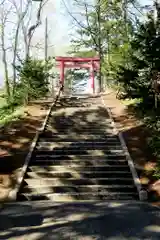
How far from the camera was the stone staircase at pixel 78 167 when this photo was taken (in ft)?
29.1

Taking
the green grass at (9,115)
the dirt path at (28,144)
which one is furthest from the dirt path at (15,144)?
the green grass at (9,115)

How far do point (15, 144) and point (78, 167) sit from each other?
2676 mm

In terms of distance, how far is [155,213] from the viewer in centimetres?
719

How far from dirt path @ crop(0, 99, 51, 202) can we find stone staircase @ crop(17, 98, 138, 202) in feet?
1.15

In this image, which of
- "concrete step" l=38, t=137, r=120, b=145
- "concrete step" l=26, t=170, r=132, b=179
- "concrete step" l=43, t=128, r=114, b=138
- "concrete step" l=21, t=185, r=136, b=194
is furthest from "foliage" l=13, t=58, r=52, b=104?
"concrete step" l=21, t=185, r=136, b=194

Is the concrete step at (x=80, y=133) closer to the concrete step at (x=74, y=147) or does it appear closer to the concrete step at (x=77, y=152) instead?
the concrete step at (x=74, y=147)

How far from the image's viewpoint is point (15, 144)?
476 inches

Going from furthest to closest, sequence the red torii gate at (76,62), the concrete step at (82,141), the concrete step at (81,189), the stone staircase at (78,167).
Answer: the red torii gate at (76,62)
the concrete step at (82,141)
the concrete step at (81,189)
the stone staircase at (78,167)

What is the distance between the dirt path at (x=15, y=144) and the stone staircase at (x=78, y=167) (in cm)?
35

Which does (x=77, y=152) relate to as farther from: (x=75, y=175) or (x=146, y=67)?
(x=146, y=67)

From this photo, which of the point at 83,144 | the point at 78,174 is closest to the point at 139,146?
the point at 83,144

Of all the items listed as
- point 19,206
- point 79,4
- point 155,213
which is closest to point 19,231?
point 19,206

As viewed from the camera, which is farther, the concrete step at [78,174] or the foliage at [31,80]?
the foliage at [31,80]

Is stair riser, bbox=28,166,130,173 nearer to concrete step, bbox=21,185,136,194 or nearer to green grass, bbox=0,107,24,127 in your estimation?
concrete step, bbox=21,185,136,194
